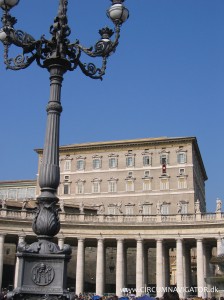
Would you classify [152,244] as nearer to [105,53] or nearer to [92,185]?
[92,185]

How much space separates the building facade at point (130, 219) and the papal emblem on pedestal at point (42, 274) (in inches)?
1559

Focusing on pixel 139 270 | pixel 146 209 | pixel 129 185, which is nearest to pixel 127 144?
pixel 129 185

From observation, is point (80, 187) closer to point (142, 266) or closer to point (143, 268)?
point (143, 268)

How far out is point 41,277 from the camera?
44.0 ft

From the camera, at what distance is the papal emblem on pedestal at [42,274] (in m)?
13.4

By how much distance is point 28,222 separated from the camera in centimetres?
5475

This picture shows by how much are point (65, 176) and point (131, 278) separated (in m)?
24.8

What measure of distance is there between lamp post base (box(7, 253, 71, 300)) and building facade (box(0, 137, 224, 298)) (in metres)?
39.5

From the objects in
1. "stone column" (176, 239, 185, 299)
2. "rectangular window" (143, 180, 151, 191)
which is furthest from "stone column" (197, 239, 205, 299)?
"rectangular window" (143, 180, 151, 191)

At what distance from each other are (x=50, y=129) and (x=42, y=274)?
450 centimetres

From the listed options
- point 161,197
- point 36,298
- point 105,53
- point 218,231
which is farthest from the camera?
point 161,197

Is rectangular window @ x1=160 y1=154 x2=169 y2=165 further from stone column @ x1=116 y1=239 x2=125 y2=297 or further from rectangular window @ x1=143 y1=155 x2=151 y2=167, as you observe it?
stone column @ x1=116 y1=239 x2=125 y2=297

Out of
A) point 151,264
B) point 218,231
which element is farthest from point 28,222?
point 151,264

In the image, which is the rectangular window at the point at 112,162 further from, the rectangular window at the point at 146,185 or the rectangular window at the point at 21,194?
the rectangular window at the point at 21,194
